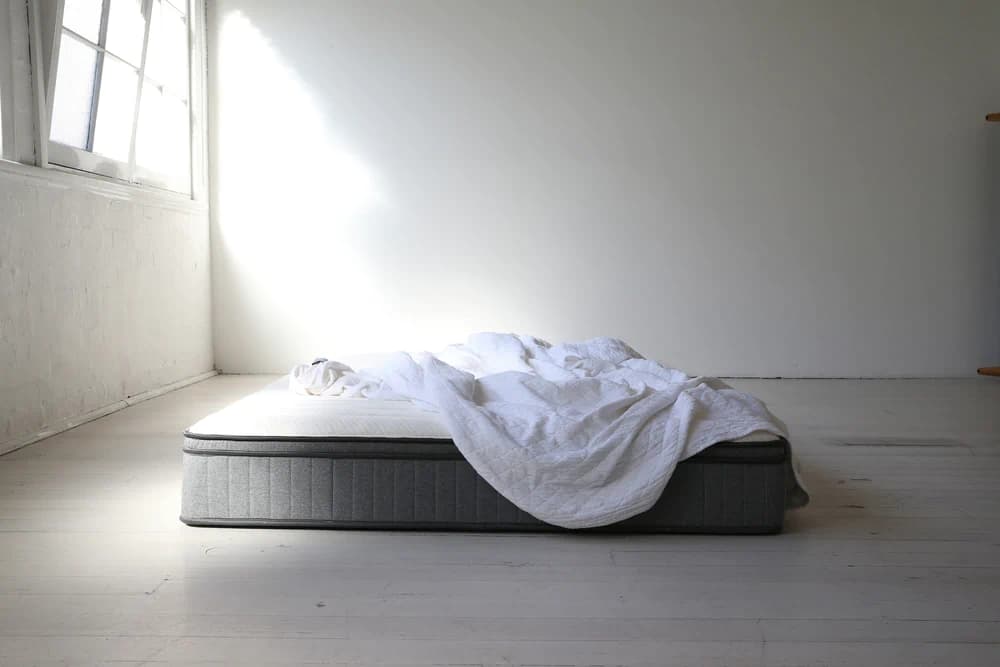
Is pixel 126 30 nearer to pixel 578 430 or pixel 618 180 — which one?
pixel 618 180

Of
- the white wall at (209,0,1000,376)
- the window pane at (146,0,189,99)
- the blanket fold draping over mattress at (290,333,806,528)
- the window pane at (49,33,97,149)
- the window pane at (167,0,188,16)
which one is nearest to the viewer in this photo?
the blanket fold draping over mattress at (290,333,806,528)

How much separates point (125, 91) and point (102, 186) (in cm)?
77

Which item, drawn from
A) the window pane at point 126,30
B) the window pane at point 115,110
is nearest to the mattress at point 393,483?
the window pane at point 115,110

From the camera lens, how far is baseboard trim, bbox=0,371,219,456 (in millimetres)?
3789

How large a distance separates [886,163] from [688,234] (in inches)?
58.4

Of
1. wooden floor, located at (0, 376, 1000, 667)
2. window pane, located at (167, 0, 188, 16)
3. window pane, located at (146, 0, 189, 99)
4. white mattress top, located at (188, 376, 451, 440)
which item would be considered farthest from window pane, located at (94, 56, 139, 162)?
white mattress top, located at (188, 376, 451, 440)

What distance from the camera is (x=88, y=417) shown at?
14.5 ft

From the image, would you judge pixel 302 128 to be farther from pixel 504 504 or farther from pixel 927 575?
pixel 927 575

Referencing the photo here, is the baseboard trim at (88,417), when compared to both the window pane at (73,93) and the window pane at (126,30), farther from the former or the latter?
the window pane at (126,30)

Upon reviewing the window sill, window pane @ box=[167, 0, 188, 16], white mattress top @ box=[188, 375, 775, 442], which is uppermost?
window pane @ box=[167, 0, 188, 16]

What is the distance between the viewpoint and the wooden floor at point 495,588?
6.17ft

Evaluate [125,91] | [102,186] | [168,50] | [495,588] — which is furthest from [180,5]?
[495,588]

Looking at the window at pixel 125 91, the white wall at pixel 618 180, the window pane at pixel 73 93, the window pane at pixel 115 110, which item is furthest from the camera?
the white wall at pixel 618 180

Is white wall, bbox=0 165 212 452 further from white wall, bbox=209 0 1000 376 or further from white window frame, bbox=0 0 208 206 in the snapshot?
white wall, bbox=209 0 1000 376
